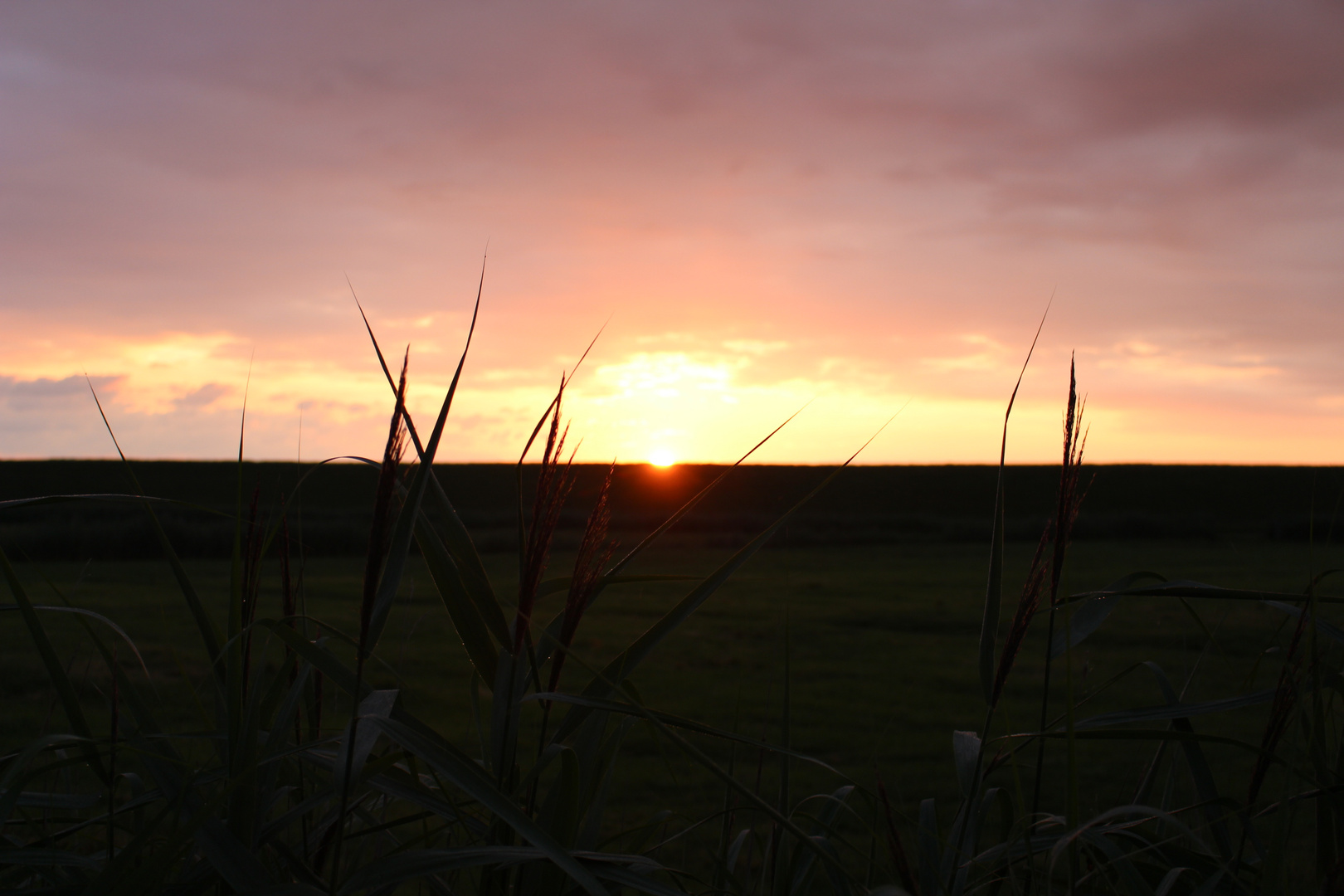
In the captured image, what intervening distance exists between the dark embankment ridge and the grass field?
1175mm

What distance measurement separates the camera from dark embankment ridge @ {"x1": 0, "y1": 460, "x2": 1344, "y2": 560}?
1496cm

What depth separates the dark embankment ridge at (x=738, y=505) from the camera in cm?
1496

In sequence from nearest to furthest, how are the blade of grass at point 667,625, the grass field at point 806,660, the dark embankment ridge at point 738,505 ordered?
the blade of grass at point 667,625 < the grass field at point 806,660 < the dark embankment ridge at point 738,505

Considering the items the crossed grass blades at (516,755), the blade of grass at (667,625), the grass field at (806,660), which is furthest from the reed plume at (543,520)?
the grass field at (806,660)

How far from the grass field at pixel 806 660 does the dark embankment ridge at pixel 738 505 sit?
Answer: 46.3 inches

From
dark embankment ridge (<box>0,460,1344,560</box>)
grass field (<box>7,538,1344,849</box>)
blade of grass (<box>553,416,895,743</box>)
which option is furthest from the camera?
dark embankment ridge (<box>0,460,1344,560</box>)

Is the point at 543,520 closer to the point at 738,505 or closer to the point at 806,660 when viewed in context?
the point at 806,660

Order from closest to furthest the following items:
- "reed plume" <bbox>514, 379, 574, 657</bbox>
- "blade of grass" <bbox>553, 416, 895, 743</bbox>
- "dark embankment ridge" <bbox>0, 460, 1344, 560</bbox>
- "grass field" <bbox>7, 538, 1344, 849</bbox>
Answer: "reed plume" <bbox>514, 379, 574, 657</bbox> < "blade of grass" <bbox>553, 416, 895, 743</bbox> < "grass field" <bbox>7, 538, 1344, 849</bbox> < "dark embankment ridge" <bbox>0, 460, 1344, 560</bbox>

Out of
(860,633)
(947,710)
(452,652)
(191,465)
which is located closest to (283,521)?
(947,710)

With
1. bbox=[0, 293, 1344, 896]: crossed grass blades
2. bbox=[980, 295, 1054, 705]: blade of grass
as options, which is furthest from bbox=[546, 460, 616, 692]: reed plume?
bbox=[980, 295, 1054, 705]: blade of grass

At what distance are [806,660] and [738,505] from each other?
20.2m

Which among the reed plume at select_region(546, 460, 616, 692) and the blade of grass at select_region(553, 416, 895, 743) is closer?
the reed plume at select_region(546, 460, 616, 692)

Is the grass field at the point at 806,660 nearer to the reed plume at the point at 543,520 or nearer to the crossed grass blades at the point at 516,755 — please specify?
the crossed grass blades at the point at 516,755

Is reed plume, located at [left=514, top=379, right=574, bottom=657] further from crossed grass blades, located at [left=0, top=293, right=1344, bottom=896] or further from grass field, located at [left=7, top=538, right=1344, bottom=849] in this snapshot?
grass field, located at [left=7, top=538, right=1344, bottom=849]
